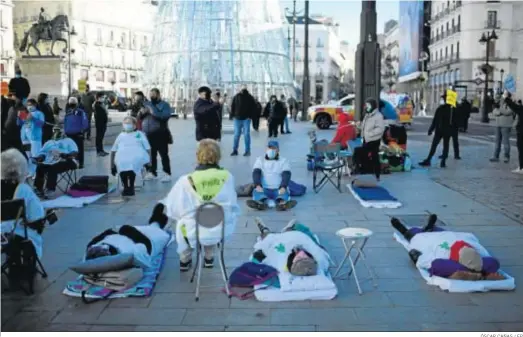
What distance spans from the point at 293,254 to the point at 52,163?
639cm

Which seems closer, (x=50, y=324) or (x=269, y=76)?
(x=50, y=324)

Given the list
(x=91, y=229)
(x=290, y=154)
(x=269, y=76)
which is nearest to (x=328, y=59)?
(x=269, y=76)

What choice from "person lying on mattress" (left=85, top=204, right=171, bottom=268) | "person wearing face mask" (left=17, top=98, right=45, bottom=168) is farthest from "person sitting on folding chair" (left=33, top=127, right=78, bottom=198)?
"person lying on mattress" (left=85, top=204, right=171, bottom=268)

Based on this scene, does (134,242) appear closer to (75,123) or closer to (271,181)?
(271,181)

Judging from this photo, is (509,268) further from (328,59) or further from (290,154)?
(328,59)

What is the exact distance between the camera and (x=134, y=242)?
616cm

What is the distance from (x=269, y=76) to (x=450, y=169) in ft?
132

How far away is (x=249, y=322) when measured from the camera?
15.3ft

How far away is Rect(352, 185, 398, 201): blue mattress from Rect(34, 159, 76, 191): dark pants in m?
5.08

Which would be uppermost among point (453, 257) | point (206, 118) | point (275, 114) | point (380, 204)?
point (206, 118)

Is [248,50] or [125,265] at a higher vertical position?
[248,50]

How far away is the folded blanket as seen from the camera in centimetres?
522

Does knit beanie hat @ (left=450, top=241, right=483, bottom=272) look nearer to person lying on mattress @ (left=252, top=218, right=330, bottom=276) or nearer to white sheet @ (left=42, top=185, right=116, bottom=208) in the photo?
person lying on mattress @ (left=252, top=218, right=330, bottom=276)

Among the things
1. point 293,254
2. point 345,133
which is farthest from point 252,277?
point 345,133
